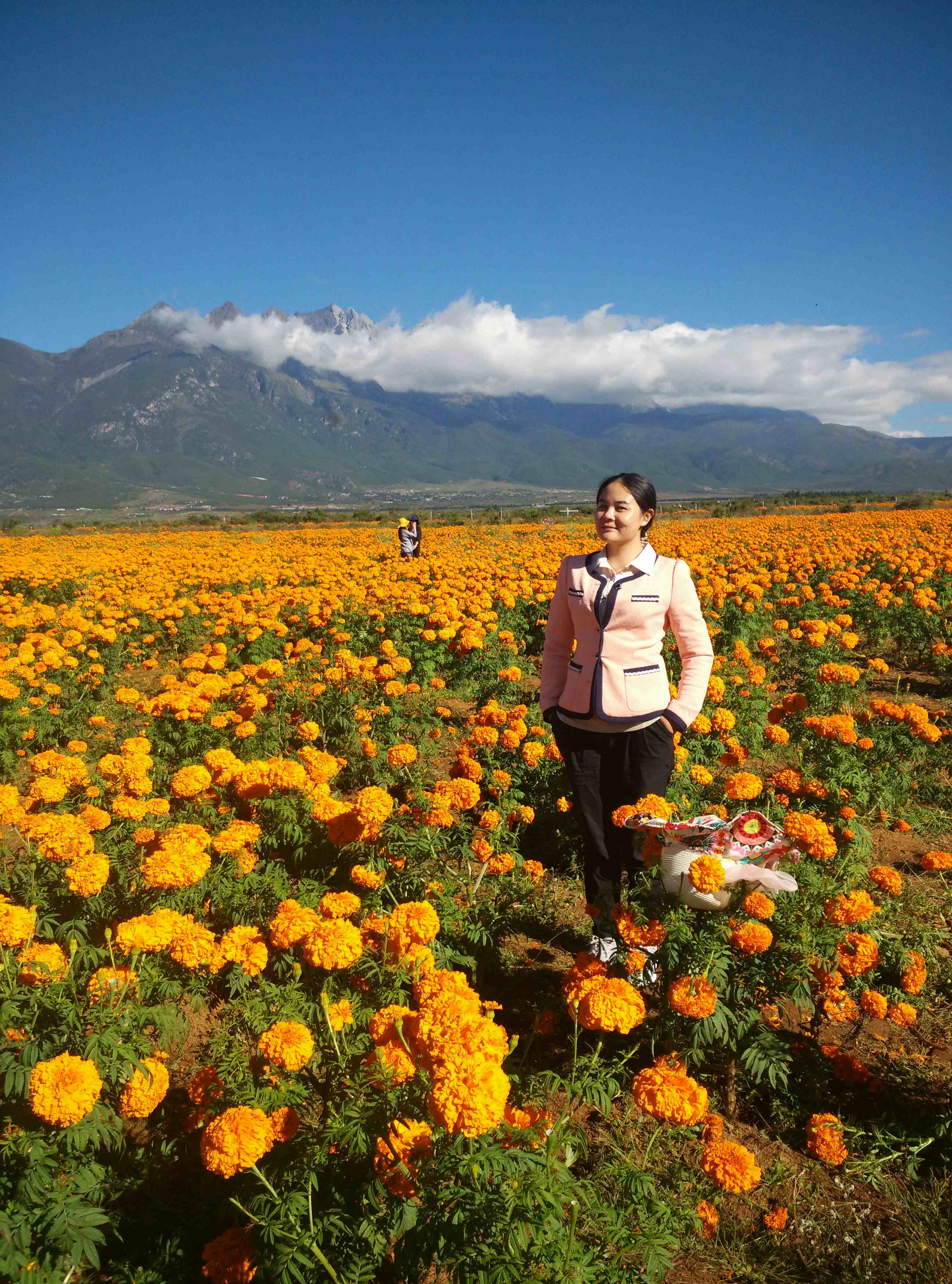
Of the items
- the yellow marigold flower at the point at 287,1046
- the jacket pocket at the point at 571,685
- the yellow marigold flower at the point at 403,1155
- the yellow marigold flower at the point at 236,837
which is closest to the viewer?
the yellow marigold flower at the point at 403,1155

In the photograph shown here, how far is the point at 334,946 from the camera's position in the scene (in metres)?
2.15

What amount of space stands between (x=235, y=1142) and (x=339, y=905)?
0.82 m

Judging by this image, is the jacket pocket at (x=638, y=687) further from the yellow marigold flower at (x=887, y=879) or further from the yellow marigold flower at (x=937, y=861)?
the yellow marigold flower at (x=937, y=861)

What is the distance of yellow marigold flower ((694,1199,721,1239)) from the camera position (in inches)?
81.4

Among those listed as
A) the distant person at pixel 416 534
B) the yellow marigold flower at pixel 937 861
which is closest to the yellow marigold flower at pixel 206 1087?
the yellow marigold flower at pixel 937 861

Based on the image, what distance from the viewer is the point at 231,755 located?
3434 mm

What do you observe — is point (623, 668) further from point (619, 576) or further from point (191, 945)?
point (191, 945)

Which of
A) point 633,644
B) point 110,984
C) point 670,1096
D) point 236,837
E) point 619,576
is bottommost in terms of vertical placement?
point 670,1096

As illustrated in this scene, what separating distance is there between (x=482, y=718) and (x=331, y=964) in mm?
2442

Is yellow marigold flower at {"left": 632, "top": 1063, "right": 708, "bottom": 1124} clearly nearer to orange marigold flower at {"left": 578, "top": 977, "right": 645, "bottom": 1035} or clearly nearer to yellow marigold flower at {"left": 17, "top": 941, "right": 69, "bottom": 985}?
orange marigold flower at {"left": 578, "top": 977, "right": 645, "bottom": 1035}

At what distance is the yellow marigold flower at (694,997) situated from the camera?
2.00 metres

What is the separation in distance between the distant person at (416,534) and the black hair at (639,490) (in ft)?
37.7

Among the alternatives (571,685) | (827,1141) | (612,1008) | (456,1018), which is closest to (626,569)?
(571,685)

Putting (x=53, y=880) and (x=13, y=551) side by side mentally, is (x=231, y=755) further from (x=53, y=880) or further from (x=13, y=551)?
(x=13, y=551)
